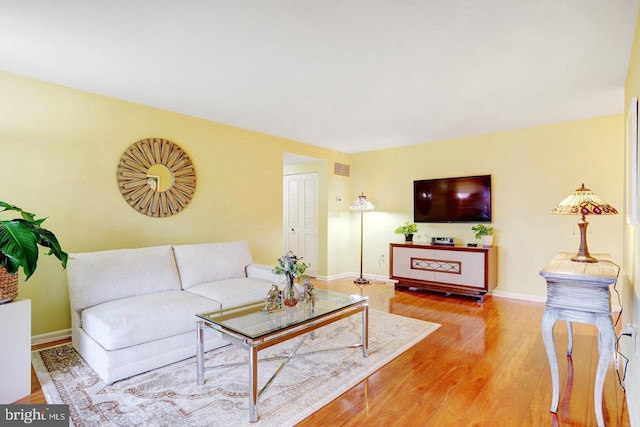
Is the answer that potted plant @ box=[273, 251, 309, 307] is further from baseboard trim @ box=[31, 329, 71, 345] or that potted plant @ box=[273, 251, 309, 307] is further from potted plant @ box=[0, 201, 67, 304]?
baseboard trim @ box=[31, 329, 71, 345]

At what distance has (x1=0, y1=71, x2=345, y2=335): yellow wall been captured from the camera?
9.21 feet

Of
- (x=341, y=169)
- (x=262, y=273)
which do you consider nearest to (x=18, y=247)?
(x=262, y=273)

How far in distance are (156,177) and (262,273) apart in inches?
62.9

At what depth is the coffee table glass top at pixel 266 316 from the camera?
6.65 feet

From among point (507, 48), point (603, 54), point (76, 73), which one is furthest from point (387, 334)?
point (76, 73)

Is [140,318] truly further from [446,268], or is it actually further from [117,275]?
[446,268]

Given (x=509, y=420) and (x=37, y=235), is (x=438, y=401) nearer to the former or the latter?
(x=509, y=420)

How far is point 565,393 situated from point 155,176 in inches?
160

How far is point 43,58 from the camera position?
8.20ft

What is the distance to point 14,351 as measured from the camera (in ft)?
6.64

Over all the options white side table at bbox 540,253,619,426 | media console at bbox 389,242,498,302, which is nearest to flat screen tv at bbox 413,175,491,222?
media console at bbox 389,242,498,302

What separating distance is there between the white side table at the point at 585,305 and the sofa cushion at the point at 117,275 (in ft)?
9.90

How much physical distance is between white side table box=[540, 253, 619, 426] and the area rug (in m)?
1.18

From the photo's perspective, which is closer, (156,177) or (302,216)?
(156,177)
